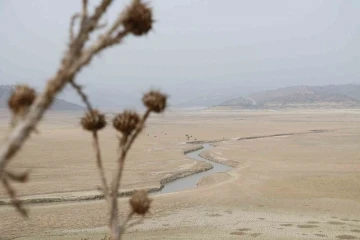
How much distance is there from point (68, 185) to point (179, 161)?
15.3 metres

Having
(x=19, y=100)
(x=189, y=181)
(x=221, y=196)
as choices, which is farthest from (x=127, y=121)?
(x=189, y=181)

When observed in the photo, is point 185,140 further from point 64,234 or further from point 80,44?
point 80,44

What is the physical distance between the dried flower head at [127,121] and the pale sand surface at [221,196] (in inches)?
740

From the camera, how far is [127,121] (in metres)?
4.13

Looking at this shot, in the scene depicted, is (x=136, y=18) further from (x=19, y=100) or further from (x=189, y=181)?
(x=189, y=181)

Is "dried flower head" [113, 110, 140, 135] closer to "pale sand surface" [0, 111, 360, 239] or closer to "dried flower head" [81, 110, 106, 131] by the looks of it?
"dried flower head" [81, 110, 106, 131]

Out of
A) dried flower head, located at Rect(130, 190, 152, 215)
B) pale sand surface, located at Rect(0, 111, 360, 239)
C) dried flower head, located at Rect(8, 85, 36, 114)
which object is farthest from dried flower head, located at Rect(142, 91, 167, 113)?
pale sand surface, located at Rect(0, 111, 360, 239)

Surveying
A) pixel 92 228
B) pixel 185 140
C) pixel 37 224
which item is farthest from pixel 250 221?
pixel 185 140

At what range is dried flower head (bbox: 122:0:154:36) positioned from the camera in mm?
3469

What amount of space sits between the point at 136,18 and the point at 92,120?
131 cm

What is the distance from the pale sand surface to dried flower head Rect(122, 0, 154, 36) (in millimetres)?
→ 19723

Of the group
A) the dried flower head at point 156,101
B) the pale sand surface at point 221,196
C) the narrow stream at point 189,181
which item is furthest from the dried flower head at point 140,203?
the narrow stream at point 189,181

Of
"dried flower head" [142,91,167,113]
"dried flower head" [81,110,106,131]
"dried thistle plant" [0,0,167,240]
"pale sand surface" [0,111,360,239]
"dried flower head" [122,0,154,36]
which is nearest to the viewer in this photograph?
"dried thistle plant" [0,0,167,240]

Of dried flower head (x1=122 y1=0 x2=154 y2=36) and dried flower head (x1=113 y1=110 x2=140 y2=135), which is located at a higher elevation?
dried flower head (x1=122 y1=0 x2=154 y2=36)
